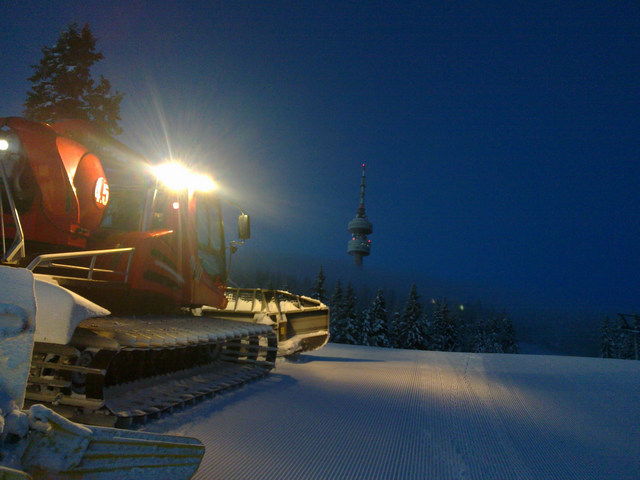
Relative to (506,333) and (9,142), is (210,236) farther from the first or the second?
(506,333)

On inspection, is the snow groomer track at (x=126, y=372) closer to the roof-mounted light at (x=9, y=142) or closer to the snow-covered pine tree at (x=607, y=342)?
the roof-mounted light at (x=9, y=142)

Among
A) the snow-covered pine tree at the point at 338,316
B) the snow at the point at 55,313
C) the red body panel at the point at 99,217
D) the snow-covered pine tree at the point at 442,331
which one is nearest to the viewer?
the snow at the point at 55,313

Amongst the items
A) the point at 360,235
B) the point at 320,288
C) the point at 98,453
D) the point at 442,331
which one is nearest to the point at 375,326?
the point at 320,288

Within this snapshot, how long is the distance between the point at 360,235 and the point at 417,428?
100779 mm

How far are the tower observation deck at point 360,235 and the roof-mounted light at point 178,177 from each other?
317 feet

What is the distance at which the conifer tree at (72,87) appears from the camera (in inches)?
877

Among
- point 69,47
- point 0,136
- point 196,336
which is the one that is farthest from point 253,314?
point 69,47

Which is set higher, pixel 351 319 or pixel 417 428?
pixel 351 319

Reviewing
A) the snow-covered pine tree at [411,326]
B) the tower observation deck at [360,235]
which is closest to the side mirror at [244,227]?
the snow-covered pine tree at [411,326]

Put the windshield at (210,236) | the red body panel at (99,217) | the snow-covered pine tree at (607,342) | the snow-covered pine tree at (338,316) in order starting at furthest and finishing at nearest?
the snow-covered pine tree at (607,342) → the snow-covered pine tree at (338,316) → the windshield at (210,236) → the red body panel at (99,217)

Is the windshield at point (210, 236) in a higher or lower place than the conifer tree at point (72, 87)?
lower

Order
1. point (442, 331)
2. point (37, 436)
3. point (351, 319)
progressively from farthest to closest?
1. point (442, 331)
2. point (351, 319)
3. point (37, 436)

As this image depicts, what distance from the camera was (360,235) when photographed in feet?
340

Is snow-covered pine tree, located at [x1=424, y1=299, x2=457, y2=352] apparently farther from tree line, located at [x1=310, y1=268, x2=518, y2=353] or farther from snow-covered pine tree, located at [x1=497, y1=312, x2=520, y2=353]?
snow-covered pine tree, located at [x1=497, y1=312, x2=520, y2=353]
